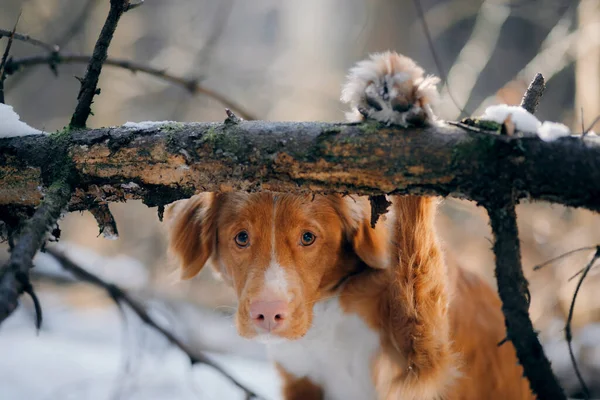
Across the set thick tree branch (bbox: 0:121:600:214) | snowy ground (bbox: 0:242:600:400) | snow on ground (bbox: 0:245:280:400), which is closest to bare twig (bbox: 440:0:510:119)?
snowy ground (bbox: 0:242:600:400)

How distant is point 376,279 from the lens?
2945 millimetres

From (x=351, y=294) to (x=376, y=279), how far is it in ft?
0.57

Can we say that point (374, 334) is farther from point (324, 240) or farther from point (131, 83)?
point (131, 83)

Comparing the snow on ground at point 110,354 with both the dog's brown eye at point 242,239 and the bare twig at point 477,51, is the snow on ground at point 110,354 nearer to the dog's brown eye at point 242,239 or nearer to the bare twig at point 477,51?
the dog's brown eye at point 242,239

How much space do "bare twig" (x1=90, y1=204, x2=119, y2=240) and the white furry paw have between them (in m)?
0.99

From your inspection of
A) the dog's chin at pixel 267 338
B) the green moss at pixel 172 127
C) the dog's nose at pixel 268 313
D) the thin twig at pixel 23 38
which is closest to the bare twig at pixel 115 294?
the dog's chin at pixel 267 338

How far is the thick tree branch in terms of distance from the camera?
149 cm

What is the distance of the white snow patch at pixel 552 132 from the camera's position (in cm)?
152

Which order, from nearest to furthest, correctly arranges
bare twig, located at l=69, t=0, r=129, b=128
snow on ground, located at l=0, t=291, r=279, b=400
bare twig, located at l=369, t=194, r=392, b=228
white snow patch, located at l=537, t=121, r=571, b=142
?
1. white snow patch, located at l=537, t=121, r=571, b=142
2. bare twig, located at l=369, t=194, r=392, b=228
3. bare twig, located at l=69, t=0, r=129, b=128
4. snow on ground, located at l=0, t=291, r=279, b=400

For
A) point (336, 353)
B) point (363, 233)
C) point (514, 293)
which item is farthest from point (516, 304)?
point (336, 353)

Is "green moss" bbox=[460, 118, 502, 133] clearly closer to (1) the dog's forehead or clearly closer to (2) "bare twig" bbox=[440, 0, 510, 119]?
(1) the dog's forehead

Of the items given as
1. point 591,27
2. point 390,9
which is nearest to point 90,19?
point 390,9

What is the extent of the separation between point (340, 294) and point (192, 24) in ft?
27.4

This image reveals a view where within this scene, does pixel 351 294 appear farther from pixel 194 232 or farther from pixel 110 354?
pixel 110 354
